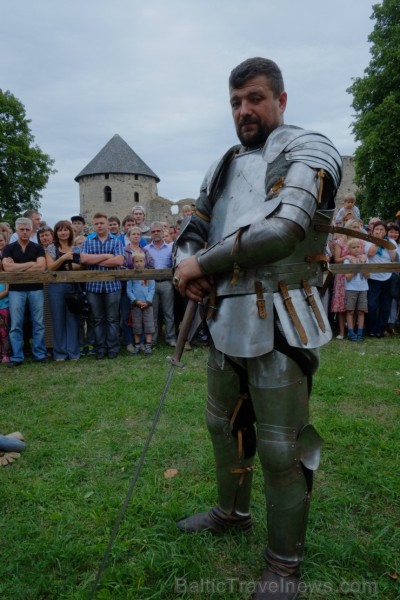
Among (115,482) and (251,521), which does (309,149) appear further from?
(115,482)

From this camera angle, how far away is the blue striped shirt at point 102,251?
652 cm

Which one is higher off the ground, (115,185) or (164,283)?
(115,185)

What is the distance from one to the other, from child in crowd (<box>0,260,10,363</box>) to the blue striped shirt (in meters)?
1.10

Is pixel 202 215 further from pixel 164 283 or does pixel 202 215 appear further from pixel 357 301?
pixel 357 301

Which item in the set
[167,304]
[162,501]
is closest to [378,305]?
[167,304]

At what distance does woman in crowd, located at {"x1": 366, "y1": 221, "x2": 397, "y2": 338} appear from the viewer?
779cm

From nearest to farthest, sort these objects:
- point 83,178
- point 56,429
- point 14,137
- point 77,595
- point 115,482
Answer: point 77,595 → point 115,482 → point 56,429 → point 14,137 → point 83,178

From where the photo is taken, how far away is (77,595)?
2062mm

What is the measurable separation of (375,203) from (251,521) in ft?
72.1

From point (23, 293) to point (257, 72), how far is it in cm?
512

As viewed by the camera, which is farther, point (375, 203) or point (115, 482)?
point (375, 203)

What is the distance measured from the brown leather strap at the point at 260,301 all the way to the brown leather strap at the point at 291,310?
85mm

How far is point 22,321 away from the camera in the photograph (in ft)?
20.8

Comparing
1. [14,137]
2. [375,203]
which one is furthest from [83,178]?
[375,203]
